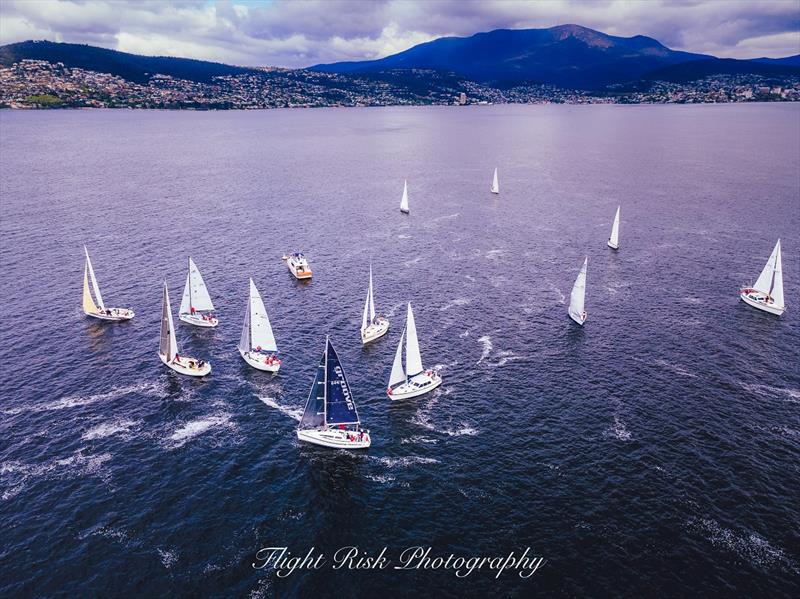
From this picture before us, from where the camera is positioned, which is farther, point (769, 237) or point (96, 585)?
point (769, 237)

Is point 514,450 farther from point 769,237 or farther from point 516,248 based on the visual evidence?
point 769,237

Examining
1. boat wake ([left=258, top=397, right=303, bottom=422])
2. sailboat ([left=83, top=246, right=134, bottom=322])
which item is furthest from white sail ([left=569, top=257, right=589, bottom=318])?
sailboat ([left=83, top=246, right=134, bottom=322])

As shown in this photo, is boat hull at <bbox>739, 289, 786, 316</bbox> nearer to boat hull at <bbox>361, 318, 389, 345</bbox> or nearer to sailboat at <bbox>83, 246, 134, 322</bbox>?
boat hull at <bbox>361, 318, 389, 345</bbox>

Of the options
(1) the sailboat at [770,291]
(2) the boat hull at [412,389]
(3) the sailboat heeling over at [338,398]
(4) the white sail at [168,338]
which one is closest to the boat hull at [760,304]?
(1) the sailboat at [770,291]

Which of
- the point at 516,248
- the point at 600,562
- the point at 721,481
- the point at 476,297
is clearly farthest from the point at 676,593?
the point at 516,248

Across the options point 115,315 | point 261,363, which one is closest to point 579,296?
point 261,363

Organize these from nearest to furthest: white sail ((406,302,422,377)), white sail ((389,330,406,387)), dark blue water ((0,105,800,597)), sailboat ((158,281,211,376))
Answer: dark blue water ((0,105,800,597))
white sail ((389,330,406,387))
white sail ((406,302,422,377))
sailboat ((158,281,211,376))

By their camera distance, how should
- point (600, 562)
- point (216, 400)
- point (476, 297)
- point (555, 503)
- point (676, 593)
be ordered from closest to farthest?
1. point (676, 593)
2. point (600, 562)
3. point (555, 503)
4. point (216, 400)
5. point (476, 297)
